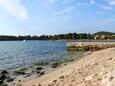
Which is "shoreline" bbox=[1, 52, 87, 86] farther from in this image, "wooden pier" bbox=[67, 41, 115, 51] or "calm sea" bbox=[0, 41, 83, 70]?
"wooden pier" bbox=[67, 41, 115, 51]

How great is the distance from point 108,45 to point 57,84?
47092 mm

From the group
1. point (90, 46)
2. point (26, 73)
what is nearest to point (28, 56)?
point (90, 46)

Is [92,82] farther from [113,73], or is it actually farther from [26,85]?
[26,85]

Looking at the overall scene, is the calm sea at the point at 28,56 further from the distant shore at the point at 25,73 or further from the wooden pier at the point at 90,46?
the distant shore at the point at 25,73

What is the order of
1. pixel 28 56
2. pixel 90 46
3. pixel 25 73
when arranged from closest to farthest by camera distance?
pixel 25 73, pixel 28 56, pixel 90 46

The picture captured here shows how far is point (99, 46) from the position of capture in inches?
2379

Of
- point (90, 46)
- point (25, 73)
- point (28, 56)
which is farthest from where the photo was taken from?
point (90, 46)

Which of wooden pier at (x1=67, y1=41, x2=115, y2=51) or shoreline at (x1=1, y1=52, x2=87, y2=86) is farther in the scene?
wooden pier at (x1=67, y1=41, x2=115, y2=51)

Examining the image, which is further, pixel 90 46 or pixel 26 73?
pixel 90 46

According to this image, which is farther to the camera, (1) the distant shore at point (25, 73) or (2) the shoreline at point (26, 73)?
(2) the shoreline at point (26, 73)

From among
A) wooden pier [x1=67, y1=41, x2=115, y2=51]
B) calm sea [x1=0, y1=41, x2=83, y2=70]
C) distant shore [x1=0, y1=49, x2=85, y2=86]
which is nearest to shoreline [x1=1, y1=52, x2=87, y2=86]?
distant shore [x1=0, y1=49, x2=85, y2=86]

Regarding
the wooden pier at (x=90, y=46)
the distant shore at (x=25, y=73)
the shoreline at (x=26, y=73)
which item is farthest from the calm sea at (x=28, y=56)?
the shoreline at (x=26, y=73)

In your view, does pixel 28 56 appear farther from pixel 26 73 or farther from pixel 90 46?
pixel 26 73

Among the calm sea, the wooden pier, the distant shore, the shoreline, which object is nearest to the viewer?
the distant shore
